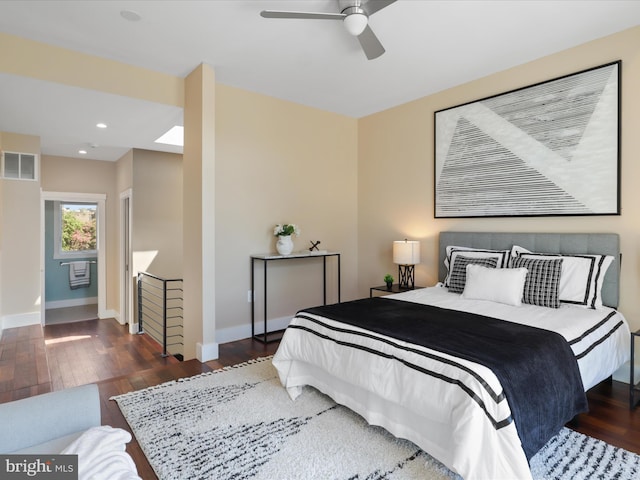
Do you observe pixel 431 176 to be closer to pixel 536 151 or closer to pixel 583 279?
pixel 536 151

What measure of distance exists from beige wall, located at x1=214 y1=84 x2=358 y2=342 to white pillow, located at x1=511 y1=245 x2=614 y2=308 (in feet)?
8.96

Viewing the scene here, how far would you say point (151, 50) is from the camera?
3141 millimetres

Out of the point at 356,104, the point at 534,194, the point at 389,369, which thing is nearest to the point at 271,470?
the point at 389,369

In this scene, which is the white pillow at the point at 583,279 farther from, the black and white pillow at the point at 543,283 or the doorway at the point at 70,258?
the doorway at the point at 70,258

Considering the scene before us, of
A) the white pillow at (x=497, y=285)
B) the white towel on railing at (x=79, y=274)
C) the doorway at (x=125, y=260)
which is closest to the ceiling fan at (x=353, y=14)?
the white pillow at (x=497, y=285)

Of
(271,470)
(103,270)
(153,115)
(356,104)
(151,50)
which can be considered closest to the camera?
(271,470)

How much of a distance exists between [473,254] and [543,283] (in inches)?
30.3

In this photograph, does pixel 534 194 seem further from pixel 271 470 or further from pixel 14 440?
pixel 14 440

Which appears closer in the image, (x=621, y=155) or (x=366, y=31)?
(x=366, y=31)

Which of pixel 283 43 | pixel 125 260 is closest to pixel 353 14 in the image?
pixel 283 43

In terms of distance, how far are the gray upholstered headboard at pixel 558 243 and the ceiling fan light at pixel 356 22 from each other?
229 centimetres

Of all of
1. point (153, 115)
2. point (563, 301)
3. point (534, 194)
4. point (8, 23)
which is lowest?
point (563, 301)

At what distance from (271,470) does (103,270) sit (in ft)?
18.6

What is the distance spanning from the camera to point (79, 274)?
24.0ft
